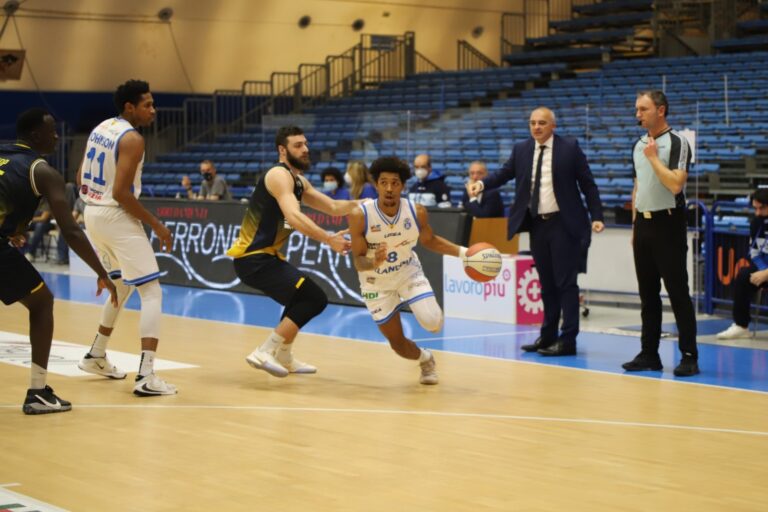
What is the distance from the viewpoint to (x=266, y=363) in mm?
8398

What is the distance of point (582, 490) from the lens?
5.43 meters

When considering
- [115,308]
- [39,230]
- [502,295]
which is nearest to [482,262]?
[115,308]

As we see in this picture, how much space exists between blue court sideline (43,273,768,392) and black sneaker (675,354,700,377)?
7cm

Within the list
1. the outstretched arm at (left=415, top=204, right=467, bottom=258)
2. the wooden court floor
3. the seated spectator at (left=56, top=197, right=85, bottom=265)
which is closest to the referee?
the wooden court floor

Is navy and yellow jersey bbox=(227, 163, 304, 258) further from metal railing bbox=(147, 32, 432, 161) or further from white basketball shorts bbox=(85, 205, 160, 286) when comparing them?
metal railing bbox=(147, 32, 432, 161)

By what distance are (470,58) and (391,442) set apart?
83.8 ft

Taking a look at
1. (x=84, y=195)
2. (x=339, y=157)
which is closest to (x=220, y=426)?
(x=84, y=195)

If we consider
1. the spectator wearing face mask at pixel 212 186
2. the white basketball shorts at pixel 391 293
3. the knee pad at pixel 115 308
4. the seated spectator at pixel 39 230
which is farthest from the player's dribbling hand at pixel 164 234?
the seated spectator at pixel 39 230

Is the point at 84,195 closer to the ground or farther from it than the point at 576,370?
farther from it

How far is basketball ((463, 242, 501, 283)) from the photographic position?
8.17m

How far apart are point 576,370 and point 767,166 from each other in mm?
9353

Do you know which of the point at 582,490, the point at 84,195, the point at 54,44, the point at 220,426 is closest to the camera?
the point at 582,490

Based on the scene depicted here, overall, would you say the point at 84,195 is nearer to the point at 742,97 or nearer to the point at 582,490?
the point at 582,490

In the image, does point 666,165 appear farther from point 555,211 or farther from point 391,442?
point 391,442
